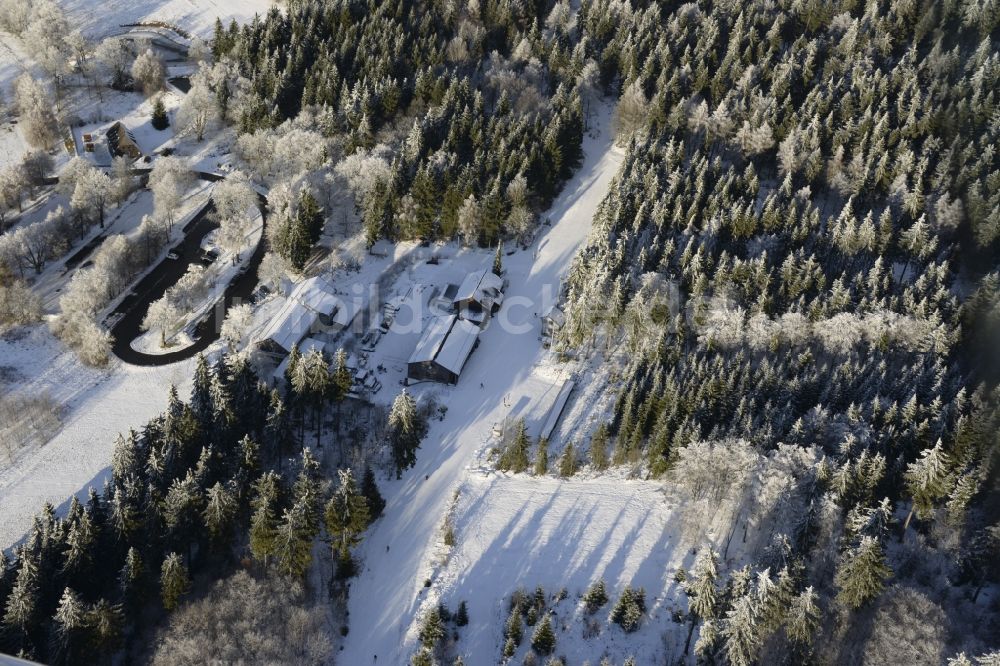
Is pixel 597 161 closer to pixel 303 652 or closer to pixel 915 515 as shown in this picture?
pixel 915 515

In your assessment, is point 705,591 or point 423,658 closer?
point 705,591

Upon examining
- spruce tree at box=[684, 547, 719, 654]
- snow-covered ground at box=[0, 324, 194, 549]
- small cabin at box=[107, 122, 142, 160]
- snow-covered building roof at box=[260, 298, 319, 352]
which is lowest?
snow-covered ground at box=[0, 324, 194, 549]

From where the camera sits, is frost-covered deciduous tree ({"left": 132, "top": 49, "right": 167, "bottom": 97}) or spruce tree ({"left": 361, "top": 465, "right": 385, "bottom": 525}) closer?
spruce tree ({"left": 361, "top": 465, "right": 385, "bottom": 525})

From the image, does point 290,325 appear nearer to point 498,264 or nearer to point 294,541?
point 498,264

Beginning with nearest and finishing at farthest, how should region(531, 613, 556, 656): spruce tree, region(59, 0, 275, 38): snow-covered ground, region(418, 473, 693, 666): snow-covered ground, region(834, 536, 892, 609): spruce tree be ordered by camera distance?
region(834, 536, 892, 609): spruce tree, region(531, 613, 556, 656): spruce tree, region(418, 473, 693, 666): snow-covered ground, region(59, 0, 275, 38): snow-covered ground

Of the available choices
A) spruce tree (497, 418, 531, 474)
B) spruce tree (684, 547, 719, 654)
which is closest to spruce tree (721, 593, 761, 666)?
spruce tree (684, 547, 719, 654)

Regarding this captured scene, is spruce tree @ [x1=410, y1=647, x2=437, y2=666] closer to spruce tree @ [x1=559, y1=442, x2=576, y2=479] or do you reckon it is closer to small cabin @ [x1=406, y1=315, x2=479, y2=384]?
spruce tree @ [x1=559, y1=442, x2=576, y2=479]

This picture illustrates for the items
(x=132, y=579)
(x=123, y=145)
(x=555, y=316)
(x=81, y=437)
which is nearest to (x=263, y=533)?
(x=132, y=579)
